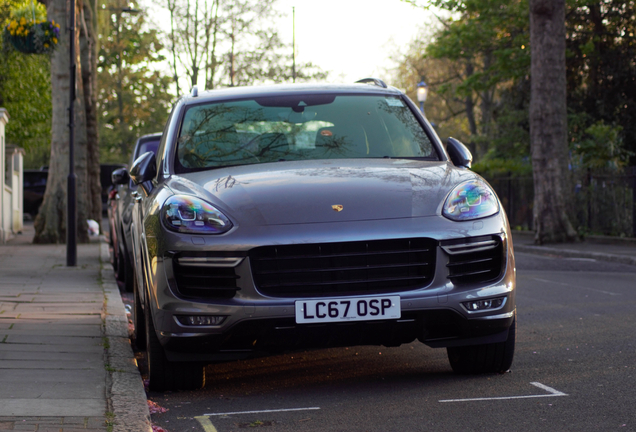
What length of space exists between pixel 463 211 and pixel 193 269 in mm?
1440

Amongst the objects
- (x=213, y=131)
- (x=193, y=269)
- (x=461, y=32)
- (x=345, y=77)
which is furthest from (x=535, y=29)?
(x=345, y=77)

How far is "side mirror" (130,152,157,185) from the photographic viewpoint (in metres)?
5.66

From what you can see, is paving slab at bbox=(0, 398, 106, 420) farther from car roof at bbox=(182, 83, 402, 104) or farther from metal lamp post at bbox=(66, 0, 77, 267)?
metal lamp post at bbox=(66, 0, 77, 267)

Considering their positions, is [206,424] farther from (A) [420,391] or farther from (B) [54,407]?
(A) [420,391]

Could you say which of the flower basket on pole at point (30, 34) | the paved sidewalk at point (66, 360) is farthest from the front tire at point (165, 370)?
the flower basket on pole at point (30, 34)

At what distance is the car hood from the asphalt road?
97 cm

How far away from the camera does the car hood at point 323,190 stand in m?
4.59

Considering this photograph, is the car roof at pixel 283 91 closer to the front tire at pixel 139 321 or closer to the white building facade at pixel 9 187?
the front tire at pixel 139 321

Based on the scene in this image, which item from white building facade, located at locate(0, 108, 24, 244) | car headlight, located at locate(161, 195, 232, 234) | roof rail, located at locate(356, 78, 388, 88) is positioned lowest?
white building facade, located at locate(0, 108, 24, 244)

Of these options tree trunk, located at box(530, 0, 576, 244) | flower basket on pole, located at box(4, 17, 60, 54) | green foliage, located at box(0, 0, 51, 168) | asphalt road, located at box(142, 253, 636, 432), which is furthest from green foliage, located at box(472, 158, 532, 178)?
asphalt road, located at box(142, 253, 636, 432)

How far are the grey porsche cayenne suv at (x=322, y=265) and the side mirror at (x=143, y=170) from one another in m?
0.48

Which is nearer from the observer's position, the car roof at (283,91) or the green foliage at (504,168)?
the car roof at (283,91)

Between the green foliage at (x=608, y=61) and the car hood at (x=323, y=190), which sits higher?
the green foliage at (x=608, y=61)

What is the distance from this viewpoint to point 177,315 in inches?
181
